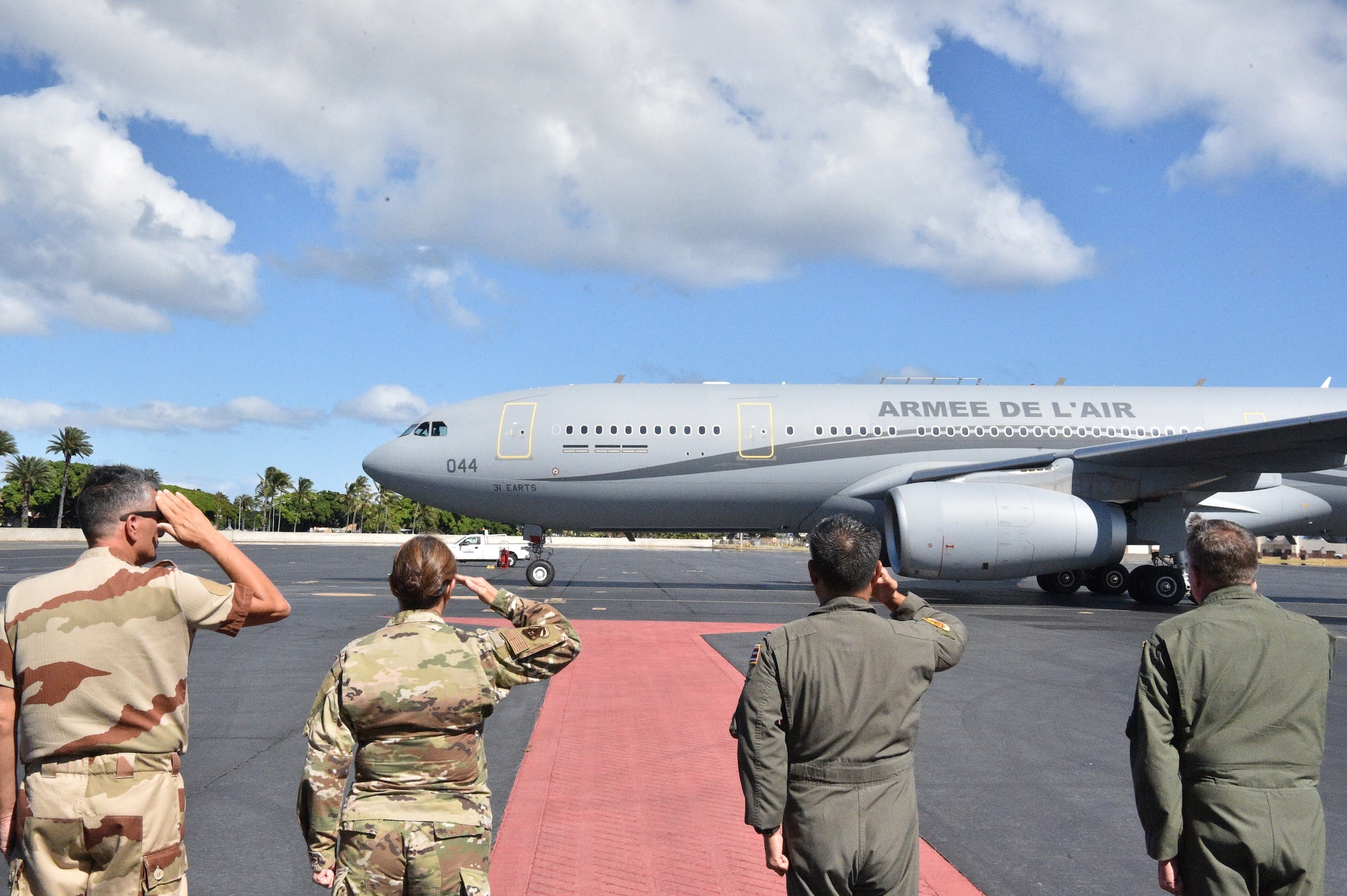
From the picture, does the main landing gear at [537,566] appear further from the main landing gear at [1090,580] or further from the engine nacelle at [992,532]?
the main landing gear at [1090,580]

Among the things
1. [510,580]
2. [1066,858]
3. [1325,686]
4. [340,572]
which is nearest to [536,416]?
[510,580]

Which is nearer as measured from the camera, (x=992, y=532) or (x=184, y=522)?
(x=184, y=522)

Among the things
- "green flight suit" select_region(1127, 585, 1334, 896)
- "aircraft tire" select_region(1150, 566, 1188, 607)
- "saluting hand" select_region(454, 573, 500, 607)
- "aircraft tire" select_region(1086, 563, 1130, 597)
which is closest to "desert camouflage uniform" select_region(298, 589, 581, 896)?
"saluting hand" select_region(454, 573, 500, 607)

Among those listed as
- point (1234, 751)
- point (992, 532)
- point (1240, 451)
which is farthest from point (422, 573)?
point (1240, 451)

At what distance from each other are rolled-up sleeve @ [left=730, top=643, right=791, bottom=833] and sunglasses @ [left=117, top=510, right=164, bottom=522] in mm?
1817

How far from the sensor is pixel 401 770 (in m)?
2.64

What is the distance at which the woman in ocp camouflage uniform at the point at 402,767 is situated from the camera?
2596 millimetres

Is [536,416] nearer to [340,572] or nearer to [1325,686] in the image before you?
[340,572]

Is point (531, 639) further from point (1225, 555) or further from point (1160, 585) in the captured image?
point (1160, 585)

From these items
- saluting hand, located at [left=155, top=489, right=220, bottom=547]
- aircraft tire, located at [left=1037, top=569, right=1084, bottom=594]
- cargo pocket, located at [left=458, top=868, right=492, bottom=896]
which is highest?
saluting hand, located at [left=155, top=489, right=220, bottom=547]

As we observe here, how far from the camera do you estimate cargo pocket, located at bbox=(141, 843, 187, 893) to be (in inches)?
102

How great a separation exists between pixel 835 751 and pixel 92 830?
6.73 ft

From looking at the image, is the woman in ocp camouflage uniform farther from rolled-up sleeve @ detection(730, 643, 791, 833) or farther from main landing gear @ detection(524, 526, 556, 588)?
main landing gear @ detection(524, 526, 556, 588)

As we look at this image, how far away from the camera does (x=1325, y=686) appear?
2865 millimetres
